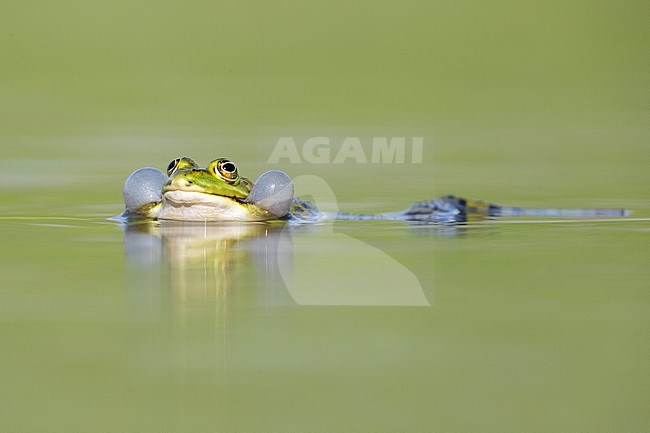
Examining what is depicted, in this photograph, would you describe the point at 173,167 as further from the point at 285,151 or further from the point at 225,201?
the point at 285,151

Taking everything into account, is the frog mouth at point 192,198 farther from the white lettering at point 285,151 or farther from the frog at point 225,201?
the white lettering at point 285,151

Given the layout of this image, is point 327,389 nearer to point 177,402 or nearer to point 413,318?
point 177,402

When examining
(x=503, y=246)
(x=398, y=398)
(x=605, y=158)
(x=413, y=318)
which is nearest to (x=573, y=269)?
(x=503, y=246)

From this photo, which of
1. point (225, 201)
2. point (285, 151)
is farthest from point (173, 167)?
point (285, 151)

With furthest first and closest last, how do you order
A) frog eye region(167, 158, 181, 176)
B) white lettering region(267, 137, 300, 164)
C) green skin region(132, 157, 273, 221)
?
1. white lettering region(267, 137, 300, 164)
2. frog eye region(167, 158, 181, 176)
3. green skin region(132, 157, 273, 221)

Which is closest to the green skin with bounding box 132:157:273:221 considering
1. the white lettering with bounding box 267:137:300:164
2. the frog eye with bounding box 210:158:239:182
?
the frog eye with bounding box 210:158:239:182

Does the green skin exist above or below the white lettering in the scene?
below

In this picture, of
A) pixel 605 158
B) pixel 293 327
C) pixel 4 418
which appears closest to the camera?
pixel 4 418

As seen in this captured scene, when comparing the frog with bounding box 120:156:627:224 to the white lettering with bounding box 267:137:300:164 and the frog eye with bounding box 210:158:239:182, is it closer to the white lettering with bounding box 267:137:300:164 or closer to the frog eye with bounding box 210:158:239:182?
the frog eye with bounding box 210:158:239:182
